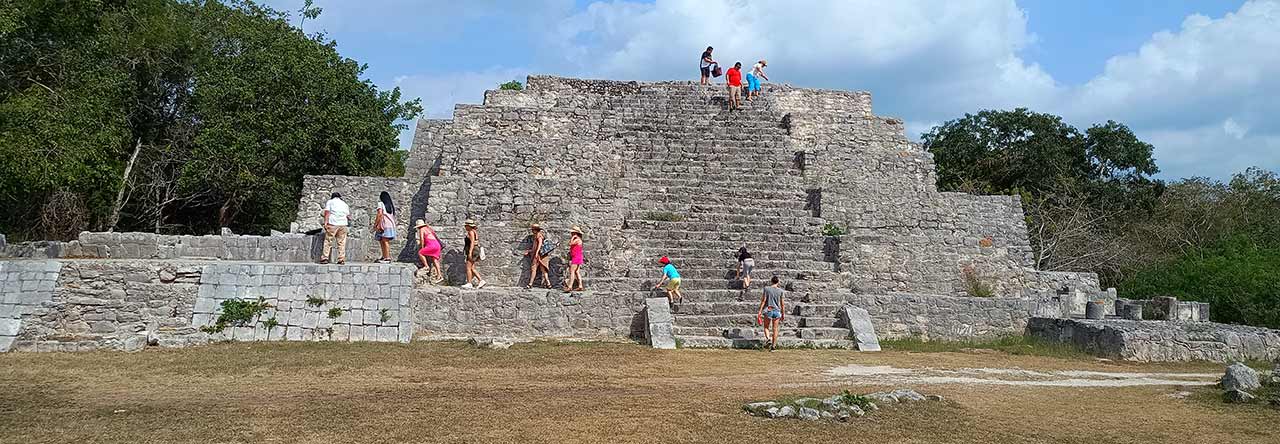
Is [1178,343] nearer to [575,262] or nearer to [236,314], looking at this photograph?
[575,262]

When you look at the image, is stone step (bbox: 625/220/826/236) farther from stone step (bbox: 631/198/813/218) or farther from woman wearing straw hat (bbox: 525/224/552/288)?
woman wearing straw hat (bbox: 525/224/552/288)

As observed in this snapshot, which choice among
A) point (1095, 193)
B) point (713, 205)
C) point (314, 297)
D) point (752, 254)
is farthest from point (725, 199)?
point (1095, 193)

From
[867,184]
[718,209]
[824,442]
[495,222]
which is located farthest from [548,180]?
[824,442]

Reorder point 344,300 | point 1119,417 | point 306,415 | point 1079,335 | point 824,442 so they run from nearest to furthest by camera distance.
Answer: point 824,442 < point 306,415 < point 1119,417 < point 344,300 < point 1079,335

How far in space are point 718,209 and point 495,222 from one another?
14.0 ft

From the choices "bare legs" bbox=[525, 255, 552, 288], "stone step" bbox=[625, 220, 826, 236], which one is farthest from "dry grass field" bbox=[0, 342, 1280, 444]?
"stone step" bbox=[625, 220, 826, 236]

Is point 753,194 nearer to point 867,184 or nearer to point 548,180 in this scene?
point 867,184

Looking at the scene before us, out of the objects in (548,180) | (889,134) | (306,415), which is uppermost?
(889,134)

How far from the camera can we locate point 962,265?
14883mm

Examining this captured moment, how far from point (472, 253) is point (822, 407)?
22.4 feet

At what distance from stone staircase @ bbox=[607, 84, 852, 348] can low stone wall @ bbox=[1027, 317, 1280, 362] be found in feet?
12.4

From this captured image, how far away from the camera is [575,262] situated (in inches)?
468

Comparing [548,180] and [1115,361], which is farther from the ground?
[548,180]

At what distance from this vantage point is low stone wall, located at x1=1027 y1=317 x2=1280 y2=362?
11.6 m
